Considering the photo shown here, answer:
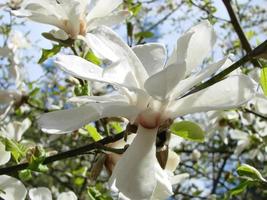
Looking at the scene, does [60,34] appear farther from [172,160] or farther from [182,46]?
[182,46]

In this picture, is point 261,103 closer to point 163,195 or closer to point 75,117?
point 163,195

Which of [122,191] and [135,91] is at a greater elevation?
[135,91]

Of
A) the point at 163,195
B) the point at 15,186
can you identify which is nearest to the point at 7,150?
the point at 15,186

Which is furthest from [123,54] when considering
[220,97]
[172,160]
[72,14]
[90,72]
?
[72,14]

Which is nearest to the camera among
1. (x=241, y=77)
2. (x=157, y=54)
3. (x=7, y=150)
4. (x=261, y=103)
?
(x=241, y=77)

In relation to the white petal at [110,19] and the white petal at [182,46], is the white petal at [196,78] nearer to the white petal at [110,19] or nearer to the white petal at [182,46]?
the white petal at [182,46]
